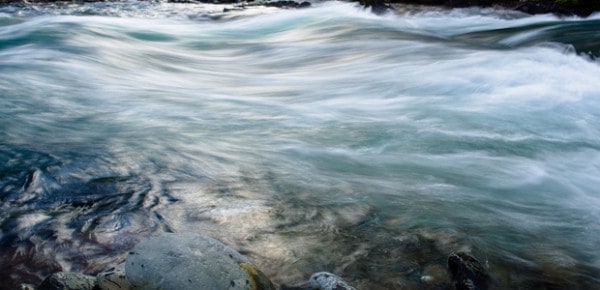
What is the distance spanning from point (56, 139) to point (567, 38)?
28.3 feet

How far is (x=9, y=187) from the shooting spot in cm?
403

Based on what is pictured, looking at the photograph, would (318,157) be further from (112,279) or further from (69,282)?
(69,282)

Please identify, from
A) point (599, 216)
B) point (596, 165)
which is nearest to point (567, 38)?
point (596, 165)

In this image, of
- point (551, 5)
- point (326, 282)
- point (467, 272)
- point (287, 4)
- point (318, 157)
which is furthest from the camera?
point (287, 4)

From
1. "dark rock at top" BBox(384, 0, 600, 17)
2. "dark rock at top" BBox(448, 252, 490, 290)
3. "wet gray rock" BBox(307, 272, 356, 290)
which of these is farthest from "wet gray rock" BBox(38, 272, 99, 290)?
"dark rock at top" BBox(384, 0, 600, 17)

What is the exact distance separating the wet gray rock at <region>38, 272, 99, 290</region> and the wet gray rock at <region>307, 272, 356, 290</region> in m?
1.02

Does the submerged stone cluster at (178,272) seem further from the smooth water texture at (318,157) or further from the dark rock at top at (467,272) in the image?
the dark rock at top at (467,272)

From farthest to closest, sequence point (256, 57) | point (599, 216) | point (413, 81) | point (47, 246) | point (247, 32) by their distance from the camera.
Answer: point (247, 32)
point (256, 57)
point (413, 81)
point (599, 216)
point (47, 246)

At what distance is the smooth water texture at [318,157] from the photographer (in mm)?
3324

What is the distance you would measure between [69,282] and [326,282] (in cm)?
118

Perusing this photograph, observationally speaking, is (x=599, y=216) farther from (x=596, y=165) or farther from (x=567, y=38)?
(x=567, y=38)

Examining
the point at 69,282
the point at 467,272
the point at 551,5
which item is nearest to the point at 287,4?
the point at 551,5

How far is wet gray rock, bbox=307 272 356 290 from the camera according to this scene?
9.05 feet

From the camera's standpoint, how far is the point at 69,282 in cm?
263
